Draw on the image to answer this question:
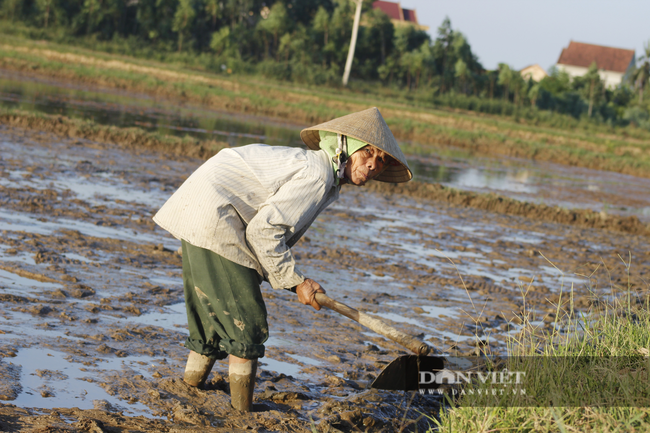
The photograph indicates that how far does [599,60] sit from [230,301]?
75179 millimetres

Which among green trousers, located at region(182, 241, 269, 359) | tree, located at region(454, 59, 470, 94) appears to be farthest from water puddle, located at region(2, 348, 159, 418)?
tree, located at region(454, 59, 470, 94)

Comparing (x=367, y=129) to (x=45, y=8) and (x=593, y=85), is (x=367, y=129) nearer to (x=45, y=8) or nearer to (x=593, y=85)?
(x=45, y=8)

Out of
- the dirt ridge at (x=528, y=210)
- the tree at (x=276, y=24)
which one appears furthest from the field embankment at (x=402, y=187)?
the tree at (x=276, y=24)

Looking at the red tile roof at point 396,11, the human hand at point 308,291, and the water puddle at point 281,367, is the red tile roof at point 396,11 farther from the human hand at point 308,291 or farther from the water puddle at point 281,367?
the human hand at point 308,291

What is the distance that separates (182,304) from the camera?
4496 millimetres

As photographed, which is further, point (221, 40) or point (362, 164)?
point (221, 40)

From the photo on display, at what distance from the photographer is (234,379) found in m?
2.97

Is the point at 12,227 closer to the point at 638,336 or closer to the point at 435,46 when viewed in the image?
the point at 638,336

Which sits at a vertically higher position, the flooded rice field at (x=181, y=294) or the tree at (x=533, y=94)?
the tree at (x=533, y=94)

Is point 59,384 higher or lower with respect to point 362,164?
lower

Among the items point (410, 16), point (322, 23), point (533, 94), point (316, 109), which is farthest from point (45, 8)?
point (410, 16)

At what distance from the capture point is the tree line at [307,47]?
1465 inches

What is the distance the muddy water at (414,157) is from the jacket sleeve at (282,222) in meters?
10.7

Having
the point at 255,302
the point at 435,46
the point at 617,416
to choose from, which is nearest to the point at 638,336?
the point at 617,416
